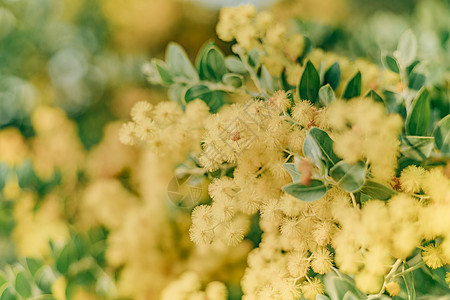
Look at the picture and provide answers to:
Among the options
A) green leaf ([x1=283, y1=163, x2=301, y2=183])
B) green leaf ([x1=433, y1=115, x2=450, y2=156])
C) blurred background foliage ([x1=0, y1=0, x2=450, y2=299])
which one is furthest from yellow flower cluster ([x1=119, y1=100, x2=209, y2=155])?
green leaf ([x1=433, y1=115, x2=450, y2=156])

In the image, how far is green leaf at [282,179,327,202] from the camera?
521 millimetres

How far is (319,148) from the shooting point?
54 cm

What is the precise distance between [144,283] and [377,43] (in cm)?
111

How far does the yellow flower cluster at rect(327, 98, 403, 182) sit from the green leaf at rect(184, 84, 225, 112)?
31 cm

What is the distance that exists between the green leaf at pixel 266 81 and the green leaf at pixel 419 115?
10.0 inches

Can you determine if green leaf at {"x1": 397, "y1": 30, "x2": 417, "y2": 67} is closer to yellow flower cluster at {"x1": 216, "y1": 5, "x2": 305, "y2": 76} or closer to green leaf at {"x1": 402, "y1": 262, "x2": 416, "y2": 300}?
yellow flower cluster at {"x1": 216, "y1": 5, "x2": 305, "y2": 76}

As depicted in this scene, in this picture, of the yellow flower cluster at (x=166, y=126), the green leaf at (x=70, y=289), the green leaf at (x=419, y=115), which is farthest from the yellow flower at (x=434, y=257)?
the green leaf at (x=70, y=289)

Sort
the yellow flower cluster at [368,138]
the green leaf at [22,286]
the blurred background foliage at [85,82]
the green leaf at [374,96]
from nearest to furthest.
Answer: the yellow flower cluster at [368,138]
the green leaf at [374,96]
the green leaf at [22,286]
the blurred background foliage at [85,82]

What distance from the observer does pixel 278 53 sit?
0.74 m

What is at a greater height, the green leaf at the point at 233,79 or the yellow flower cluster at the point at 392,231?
the green leaf at the point at 233,79

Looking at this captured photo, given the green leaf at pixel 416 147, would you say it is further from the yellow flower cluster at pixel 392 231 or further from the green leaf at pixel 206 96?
the green leaf at pixel 206 96

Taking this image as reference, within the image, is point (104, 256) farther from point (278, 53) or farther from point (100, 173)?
point (278, 53)

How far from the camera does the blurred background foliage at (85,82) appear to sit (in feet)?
3.48

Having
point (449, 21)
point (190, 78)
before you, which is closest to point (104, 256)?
point (190, 78)
